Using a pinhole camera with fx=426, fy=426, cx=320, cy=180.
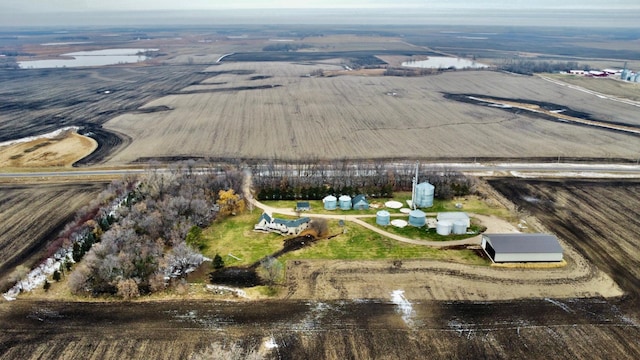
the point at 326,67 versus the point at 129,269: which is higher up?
the point at 326,67

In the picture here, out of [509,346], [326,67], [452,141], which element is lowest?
[509,346]

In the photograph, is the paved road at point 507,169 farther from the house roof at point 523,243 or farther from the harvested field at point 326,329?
the harvested field at point 326,329

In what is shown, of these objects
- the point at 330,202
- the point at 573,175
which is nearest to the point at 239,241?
the point at 330,202

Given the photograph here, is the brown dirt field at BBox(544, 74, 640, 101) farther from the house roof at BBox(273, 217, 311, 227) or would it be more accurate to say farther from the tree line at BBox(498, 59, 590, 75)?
the house roof at BBox(273, 217, 311, 227)

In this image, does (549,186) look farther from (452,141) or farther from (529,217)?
(452,141)

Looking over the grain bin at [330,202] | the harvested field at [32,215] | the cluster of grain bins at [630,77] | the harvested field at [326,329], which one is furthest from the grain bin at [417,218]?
the cluster of grain bins at [630,77]

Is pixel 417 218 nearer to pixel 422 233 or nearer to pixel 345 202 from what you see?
pixel 422 233

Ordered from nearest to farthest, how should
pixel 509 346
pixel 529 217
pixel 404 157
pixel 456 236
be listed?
pixel 509 346, pixel 456 236, pixel 529 217, pixel 404 157

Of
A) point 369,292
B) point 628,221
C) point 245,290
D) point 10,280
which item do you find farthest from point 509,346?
point 10,280
